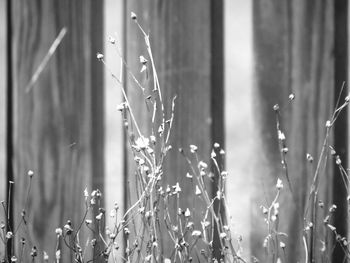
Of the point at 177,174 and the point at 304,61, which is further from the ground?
the point at 304,61

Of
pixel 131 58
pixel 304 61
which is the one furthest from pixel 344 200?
pixel 131 58

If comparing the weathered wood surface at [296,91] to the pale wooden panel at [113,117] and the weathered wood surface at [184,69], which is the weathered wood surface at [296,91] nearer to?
the weathered wood surface at [184,69]

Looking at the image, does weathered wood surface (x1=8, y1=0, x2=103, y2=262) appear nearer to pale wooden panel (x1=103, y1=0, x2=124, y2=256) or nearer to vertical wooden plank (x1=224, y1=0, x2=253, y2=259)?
pale wooden panel (x1=103, y1=0, x2=124, y2=256)

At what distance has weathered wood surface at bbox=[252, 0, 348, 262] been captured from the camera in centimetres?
206

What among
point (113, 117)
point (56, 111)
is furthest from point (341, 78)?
point (56, 111)

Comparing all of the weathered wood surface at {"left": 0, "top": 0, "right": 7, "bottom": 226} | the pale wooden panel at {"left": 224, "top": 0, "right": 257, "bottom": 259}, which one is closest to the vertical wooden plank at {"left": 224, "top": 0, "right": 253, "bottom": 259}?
the pale wooden panel at {"left": 224, "top": 0, "right": 257, "bottom": 259}

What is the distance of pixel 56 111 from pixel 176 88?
1.28 ft

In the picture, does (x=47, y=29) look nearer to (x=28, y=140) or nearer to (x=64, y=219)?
(x=28, y=140)

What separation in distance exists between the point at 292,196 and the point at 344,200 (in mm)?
176

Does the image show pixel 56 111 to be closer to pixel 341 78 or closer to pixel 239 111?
pixel 239 111

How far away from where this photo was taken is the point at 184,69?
206 cm

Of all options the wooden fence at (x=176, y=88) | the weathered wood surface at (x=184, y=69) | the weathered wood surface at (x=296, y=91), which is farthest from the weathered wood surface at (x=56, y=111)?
the weathered wood surface at (x=296, y=91)

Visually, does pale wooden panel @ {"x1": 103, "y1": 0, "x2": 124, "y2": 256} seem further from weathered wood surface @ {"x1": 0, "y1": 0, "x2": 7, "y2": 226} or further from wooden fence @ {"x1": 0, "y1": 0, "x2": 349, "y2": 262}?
weathered wood surface @ {"x1": 0, "y1": 0, "x2": 7, "y2": 226}

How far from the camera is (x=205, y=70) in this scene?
206 centimetres
